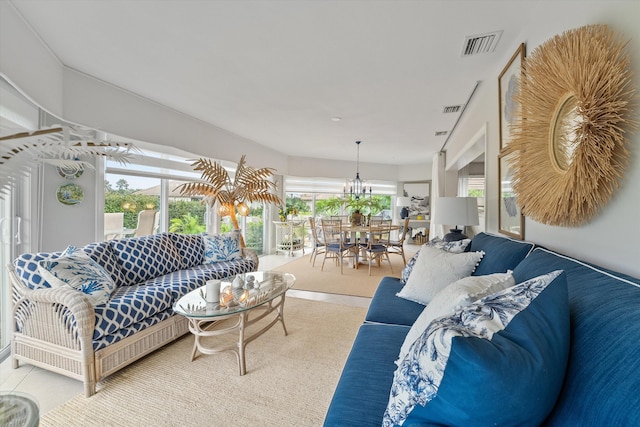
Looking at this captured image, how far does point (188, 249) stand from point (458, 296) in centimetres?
306

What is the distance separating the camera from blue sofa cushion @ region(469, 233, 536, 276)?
159cm

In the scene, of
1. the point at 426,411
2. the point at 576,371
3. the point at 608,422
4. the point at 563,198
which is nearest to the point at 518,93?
the point at 563,198

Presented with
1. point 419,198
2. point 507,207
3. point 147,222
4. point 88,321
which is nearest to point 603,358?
point 507,207

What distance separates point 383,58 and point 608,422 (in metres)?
2.65

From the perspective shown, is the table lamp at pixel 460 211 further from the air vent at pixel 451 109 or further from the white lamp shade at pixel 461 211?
the air vent at pixel 451 109

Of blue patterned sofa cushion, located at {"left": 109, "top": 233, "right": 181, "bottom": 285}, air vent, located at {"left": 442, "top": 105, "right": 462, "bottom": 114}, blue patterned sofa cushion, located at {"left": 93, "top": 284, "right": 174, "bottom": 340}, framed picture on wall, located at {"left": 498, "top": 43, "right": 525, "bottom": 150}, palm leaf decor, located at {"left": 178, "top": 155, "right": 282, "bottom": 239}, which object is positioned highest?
air vent, located at {"left": 442, "top": 105, "right": 462, "bottom": 114}

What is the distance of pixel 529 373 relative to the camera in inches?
24.5

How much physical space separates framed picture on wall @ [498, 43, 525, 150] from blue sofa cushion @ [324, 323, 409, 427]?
1.71m

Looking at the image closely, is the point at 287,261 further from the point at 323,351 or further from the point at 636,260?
the point at 636,260

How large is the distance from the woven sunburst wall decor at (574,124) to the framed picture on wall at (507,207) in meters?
0.37

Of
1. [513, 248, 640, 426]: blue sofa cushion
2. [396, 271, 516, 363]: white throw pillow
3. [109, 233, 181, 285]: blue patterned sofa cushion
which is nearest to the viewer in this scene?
[513, 248, 640, 426]: blue sofa cushion

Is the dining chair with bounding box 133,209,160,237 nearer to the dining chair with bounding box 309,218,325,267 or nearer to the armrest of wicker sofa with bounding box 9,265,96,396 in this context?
the armrest of wicker sofa with bounding box 9,265,96,396

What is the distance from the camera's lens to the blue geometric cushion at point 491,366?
0.60 metres

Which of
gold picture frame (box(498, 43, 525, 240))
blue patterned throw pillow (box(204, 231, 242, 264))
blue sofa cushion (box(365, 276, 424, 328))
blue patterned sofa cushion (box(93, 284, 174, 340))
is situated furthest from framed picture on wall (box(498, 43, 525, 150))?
blue patterned throw pillow (box(204, 231, 242, 264))
